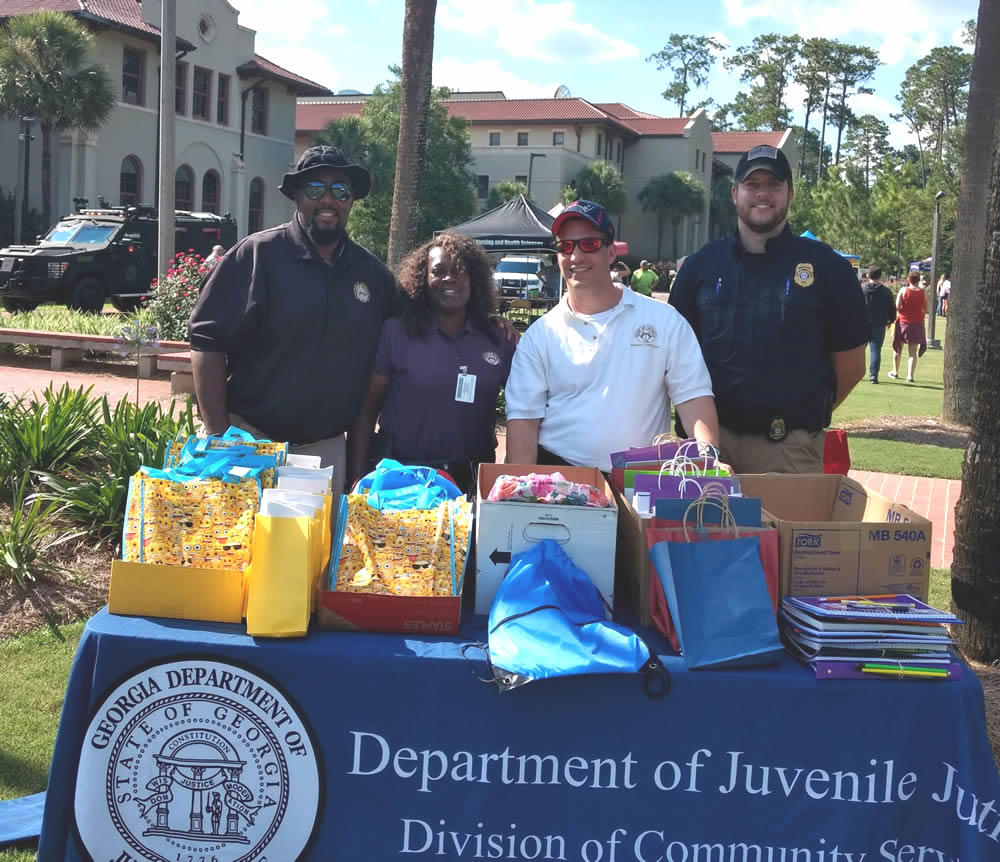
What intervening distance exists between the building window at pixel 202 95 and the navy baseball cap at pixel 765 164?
122 ft

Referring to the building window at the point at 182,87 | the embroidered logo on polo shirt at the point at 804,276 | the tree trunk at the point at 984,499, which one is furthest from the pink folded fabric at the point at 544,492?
the building window at the point at 182,87

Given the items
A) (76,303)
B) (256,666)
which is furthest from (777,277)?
(76,303)

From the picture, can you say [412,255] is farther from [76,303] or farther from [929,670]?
[76,303]

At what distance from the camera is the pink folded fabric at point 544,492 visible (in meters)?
2.93

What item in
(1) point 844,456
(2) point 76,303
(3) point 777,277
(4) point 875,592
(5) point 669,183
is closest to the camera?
(4) point 875,592

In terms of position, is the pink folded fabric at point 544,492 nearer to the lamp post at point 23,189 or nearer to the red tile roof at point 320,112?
the lamp post at point 23,189

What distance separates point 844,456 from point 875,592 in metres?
1.48

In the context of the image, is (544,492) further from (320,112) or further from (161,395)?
(320,112)

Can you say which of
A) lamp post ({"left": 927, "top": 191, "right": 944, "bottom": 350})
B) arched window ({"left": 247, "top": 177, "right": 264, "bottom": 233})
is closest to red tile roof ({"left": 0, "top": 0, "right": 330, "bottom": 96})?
arched window ({"left": 247, "top": 177, "right": 264, "bottom": 233})

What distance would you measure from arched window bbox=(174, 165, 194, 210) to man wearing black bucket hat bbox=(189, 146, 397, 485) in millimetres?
35454

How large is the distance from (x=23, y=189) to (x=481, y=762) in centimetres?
3365

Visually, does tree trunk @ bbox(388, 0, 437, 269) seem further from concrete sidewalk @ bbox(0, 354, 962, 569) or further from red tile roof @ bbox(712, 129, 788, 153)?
red tile roof @ bbox(712, 129, 788, 153)

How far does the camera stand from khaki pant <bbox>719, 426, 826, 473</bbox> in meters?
4.07

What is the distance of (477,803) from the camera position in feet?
8.68
